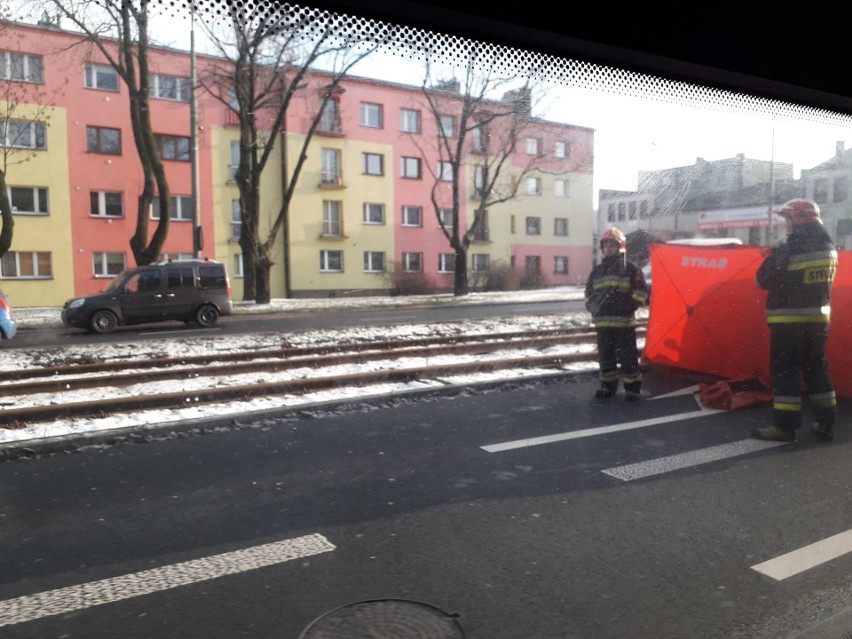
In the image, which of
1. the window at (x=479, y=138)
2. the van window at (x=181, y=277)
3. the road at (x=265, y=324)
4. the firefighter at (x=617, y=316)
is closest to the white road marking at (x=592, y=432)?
the firefighter at (x=617, y=316)

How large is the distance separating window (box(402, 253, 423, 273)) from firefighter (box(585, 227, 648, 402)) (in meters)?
1.84

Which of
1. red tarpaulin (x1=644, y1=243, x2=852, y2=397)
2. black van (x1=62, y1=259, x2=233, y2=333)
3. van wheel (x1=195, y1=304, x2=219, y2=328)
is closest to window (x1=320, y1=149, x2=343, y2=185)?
red tarpaulin (x1=644, y1=243, x2=852, y2=397)

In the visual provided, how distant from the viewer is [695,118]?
2.79m

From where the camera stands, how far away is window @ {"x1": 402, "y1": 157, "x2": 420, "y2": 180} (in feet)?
12.5

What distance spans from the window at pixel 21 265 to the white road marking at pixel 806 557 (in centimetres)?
374

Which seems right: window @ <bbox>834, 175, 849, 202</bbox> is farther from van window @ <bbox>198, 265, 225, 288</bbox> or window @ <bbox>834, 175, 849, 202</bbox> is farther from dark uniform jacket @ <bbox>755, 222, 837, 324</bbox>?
van window @ <bbox>198, 265, 225, 288</bbox>

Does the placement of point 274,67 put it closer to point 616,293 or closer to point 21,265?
point 21,265

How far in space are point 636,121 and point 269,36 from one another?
1.51 m

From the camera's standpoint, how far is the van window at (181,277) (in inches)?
415

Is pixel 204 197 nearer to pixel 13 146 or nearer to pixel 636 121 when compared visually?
pixel 13 146

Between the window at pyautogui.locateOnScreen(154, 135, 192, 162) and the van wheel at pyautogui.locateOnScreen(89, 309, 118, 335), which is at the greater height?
the window at pyautogui.locateOnScreen(154, 135, 192, 162)

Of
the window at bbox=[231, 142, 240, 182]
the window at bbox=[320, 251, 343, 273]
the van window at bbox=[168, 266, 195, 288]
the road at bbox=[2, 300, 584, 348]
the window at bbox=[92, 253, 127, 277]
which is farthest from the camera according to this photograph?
the road at bbox=[2, 300, 584, 348]

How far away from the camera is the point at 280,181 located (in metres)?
4.22

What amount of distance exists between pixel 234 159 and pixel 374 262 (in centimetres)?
272
